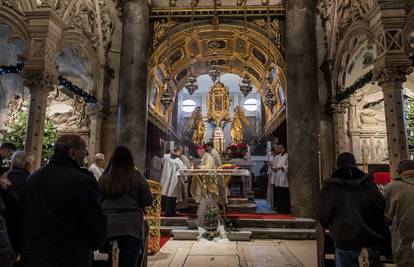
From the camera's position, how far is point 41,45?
7.03m

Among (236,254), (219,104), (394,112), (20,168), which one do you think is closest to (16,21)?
(20,168)

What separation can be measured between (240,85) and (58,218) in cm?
940

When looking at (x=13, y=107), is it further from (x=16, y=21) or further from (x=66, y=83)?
(x=16, y=21)

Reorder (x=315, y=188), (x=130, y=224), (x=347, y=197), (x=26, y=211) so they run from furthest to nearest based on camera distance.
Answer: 1. (x=315, y=188)
2. (x=130, y=224)
3. (x=347, y=197)
4. (x=26, y=211)

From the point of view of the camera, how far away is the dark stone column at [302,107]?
8.76m

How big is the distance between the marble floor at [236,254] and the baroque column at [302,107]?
2.04 meters

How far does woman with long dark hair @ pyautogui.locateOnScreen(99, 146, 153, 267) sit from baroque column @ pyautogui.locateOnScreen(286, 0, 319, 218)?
21.8 ft

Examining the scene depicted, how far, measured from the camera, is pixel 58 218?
6.72 feet

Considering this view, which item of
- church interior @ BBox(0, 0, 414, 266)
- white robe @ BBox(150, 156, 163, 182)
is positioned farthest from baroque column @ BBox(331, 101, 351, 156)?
white robe @ BBox(150, 156, 163, 182)

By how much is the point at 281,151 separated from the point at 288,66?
8.82ft

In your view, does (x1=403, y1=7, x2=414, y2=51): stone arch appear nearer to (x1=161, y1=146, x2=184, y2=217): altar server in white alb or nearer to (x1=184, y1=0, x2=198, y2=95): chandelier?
(x1=161, y1=146, x2=184, y2=217): altar server in white alb

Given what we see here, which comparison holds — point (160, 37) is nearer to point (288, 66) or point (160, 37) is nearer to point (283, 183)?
point (288, 66)

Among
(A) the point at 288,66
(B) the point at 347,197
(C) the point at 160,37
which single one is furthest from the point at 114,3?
(B) the point at 347,197

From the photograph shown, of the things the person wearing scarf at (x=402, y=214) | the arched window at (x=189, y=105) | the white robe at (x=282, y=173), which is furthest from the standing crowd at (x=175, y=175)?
the arched window at (x=189, y=105)
